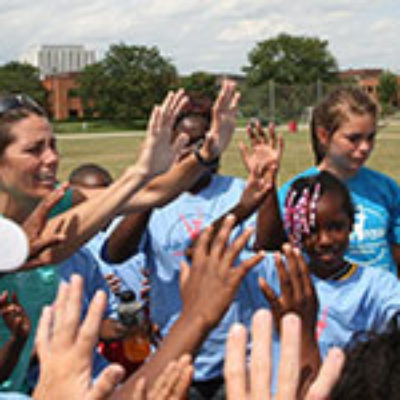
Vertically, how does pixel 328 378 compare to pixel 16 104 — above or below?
below

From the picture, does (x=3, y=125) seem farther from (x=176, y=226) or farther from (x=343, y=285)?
(x=343, y=285)

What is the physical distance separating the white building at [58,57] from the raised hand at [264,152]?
16090cm

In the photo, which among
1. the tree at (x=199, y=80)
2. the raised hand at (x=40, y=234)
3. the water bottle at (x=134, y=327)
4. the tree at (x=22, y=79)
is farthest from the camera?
the tree at (x=199, y=80)

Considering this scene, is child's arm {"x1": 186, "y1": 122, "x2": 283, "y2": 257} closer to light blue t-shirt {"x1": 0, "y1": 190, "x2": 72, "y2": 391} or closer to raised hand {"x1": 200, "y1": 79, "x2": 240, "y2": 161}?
raised hand {"x1": 200, "y1": 79, "x2": 240, "y2": 161}

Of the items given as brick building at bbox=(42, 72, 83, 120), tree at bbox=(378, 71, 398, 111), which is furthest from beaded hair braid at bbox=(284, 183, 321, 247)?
brick building at bbox=(42, 72, 83, 120)

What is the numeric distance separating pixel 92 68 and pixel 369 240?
72494 mm

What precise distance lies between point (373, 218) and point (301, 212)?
0.57 m

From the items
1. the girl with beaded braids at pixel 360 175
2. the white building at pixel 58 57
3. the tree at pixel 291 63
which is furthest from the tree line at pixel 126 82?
the white building at pixel 58 57

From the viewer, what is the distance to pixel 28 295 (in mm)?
2311

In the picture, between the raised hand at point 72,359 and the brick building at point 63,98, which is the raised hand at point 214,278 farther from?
the brick building at point 63,98

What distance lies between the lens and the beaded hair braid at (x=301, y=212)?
278 centimetres

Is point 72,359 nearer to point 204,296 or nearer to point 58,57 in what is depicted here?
point 204,296

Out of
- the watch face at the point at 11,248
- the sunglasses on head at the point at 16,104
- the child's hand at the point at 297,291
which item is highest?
the sunglasses on head at the point at 16,104

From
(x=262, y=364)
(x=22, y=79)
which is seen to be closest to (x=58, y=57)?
(x=22, y=79)
